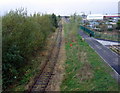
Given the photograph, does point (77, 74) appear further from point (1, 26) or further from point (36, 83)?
point (1, 26)

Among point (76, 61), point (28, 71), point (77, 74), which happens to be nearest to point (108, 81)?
point (77, 74)

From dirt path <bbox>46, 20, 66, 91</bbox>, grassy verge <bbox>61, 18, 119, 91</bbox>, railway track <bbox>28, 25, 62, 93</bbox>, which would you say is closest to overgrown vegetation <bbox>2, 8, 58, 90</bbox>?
railway track <bbox>28, 25, 62, 93</bbox>

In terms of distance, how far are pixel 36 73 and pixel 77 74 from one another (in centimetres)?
268

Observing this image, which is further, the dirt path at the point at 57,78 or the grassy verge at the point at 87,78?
the dirt path at the point at 57,78

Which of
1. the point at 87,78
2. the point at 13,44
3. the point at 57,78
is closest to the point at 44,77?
the point at 57,78

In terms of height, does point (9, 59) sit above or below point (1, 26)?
below

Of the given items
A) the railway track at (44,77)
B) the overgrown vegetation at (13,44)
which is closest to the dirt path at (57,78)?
the railway track at (44,77)

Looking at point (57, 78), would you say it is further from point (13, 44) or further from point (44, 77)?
point (13, 44)

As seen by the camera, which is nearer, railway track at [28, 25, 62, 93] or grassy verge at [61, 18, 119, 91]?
grassy verge at [61, 18, 119, 91]

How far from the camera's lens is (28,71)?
9648mm

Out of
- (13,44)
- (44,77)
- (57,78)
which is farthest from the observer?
(44,77)

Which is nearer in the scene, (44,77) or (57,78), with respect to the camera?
(57,78)

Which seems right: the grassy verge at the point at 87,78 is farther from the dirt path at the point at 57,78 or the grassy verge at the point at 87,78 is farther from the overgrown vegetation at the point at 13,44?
the overgrown vegetation at the point at 13,44

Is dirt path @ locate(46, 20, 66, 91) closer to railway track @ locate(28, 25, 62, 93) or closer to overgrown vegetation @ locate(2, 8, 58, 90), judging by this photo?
railway track @ locate(28, 25, 62, 93)
